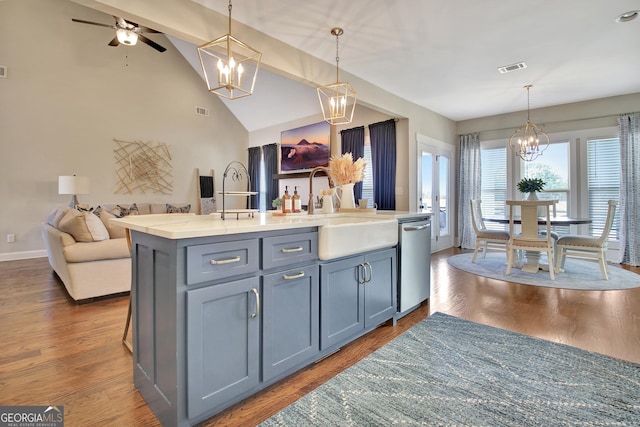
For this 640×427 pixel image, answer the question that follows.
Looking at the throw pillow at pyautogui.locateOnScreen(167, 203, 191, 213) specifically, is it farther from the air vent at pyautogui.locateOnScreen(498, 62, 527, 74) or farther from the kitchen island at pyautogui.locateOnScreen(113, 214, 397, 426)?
the air vent at pyautogui.locateOnScreen(498, 62, 527, 74)

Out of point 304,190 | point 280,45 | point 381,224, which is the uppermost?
point 280,45

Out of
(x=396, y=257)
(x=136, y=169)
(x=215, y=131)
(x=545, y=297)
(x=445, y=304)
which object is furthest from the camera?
(x=215, y=131)

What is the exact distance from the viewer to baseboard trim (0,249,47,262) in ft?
17.2

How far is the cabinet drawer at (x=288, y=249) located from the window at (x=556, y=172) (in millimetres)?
5682

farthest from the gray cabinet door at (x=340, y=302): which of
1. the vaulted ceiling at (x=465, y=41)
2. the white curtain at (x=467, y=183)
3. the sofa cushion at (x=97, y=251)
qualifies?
the white curtain at (x=467, y=183)

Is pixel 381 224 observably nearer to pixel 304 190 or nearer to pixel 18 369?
pixel 18 369

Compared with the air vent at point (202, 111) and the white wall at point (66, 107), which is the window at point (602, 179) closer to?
the air vent at point (202, 111)

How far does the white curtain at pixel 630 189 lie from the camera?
4.85 metres

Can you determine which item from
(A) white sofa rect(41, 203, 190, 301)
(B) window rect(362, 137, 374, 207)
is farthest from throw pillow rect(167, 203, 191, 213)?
(B) window rect(362, 137, 374, 207)

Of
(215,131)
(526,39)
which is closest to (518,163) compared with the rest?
(526,39)

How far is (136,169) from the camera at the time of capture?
6512mm

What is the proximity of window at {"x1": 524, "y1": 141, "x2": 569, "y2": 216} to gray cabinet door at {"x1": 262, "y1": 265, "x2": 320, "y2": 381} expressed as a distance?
572cm

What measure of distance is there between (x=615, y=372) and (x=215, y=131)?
8.06 m

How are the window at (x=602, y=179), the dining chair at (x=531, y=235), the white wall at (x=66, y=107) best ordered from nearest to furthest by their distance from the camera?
the dining chair at (x=531, y=235) < the window at (x=602, y=179) < the white wall at (x=66, y=107)
